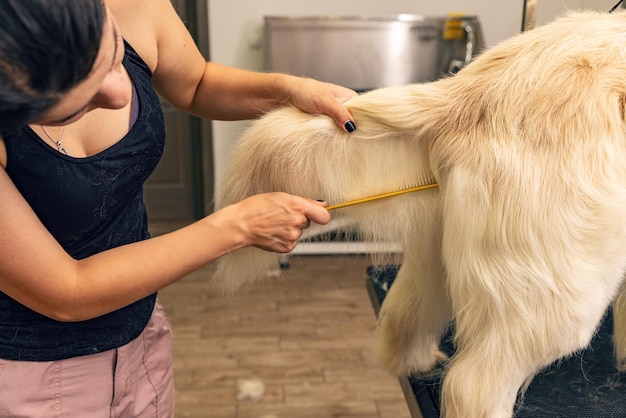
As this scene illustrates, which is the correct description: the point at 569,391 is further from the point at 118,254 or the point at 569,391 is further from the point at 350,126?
the point at 118,254

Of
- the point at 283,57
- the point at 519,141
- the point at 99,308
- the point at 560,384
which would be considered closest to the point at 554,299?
the point at 519,141

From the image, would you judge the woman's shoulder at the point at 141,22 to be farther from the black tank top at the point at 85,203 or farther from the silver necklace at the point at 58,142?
the silver necklace at the point at 58,142

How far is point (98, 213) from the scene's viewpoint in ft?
2.88

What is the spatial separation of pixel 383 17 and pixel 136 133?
2.27 meters

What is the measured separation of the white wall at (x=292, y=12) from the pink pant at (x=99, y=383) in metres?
2.02

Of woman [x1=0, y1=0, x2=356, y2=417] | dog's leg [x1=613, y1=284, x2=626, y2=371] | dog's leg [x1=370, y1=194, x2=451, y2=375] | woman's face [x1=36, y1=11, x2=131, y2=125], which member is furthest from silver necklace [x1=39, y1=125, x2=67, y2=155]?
dog's leg [x1=613, y1=284, x2=626, y2=371]

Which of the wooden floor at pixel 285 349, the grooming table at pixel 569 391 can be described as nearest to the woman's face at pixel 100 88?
the grooming table at pixel 569 391

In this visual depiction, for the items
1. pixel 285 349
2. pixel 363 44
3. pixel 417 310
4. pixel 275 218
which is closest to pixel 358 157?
pixel 275 218

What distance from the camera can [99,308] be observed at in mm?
833

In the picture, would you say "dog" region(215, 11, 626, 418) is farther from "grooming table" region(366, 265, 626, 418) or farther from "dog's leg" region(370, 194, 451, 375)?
"grooming table" region(366, 265, 626, 418)

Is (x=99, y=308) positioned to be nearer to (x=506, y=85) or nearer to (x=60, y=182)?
(x=60, y=182)

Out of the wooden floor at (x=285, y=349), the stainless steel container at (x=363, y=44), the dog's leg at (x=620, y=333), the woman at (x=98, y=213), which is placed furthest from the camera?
the stainless steel container at (x=363, y=44)

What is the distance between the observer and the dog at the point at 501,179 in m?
0.82

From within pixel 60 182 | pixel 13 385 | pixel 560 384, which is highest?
pixel 60 182
